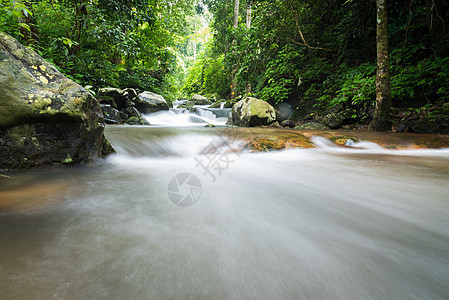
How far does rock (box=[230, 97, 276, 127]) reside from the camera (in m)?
7.17

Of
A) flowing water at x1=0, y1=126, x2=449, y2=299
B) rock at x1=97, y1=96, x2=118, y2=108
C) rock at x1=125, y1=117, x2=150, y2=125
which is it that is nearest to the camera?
flowing water at x1=0, y1=126, x2=449, y2=299

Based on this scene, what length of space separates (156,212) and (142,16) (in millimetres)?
5747

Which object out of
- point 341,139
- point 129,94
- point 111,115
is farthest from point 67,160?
point 129,94

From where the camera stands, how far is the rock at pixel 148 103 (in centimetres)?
919

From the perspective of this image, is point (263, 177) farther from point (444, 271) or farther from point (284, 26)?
point (284, 26)

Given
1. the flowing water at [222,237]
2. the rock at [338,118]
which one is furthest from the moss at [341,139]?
the rock at [338,118]

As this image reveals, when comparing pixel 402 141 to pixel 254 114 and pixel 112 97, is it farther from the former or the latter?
pixel 112 97

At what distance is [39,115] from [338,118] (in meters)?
7.07

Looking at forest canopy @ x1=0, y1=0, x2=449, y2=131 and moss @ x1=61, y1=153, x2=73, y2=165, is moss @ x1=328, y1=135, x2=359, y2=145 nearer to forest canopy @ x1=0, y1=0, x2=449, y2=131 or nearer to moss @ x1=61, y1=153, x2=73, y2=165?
forest canopy @ x1=0, y1=0, x2=449, y2=131

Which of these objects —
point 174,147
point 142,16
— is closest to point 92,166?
point 174,147

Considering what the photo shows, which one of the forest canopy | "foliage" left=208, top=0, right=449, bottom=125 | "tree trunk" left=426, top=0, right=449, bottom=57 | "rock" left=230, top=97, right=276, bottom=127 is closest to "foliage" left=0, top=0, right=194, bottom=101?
the forest canopy

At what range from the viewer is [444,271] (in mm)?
816

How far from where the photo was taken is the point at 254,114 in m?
7.12

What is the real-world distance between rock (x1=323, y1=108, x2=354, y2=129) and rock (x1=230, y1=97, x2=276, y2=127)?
193 centimetres
